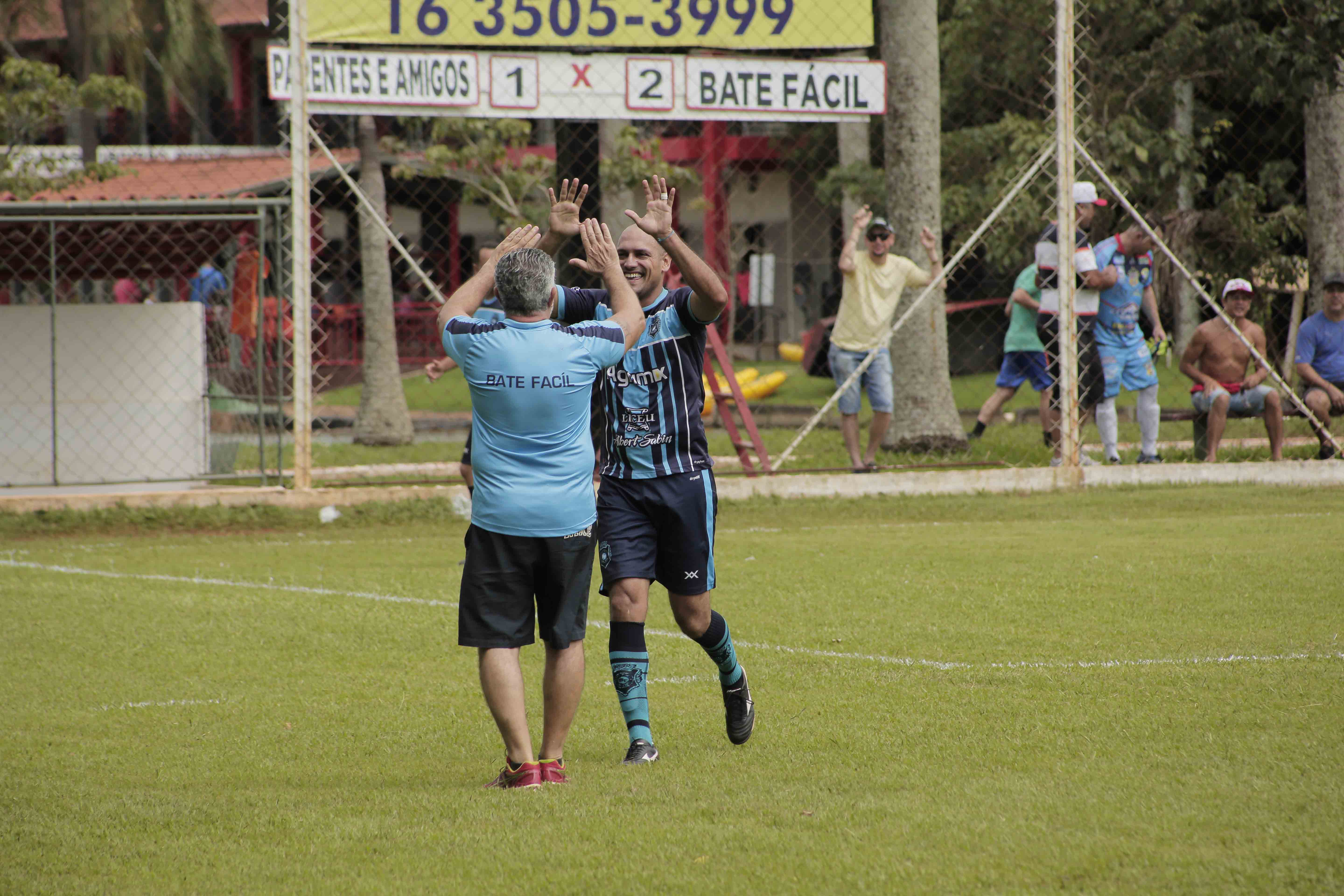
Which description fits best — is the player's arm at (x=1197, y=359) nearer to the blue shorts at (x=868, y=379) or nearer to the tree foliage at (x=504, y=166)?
the blue shorts at (x=868, y=379)

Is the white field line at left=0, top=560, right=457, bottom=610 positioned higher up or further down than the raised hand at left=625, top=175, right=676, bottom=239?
further down

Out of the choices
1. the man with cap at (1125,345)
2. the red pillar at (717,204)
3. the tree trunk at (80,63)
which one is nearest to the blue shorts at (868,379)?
the man with cap at (1125,345)

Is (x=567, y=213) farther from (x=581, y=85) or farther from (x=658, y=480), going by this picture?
(x=581, y=85)

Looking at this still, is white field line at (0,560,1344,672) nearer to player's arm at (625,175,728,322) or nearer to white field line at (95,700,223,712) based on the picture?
player's arm at (625,175,728,322)

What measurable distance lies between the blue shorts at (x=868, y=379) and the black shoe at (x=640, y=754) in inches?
303

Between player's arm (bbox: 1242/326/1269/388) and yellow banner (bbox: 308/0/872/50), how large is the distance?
13.6 ft

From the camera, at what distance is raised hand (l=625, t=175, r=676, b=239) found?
16.3 feet

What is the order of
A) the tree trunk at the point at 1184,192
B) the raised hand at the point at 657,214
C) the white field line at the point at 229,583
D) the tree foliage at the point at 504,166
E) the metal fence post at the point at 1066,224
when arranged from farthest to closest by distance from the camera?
the tree foliage at the point at 504,166 < the tree trunk at the point at 1184,192 < the metal fence post at the point at 1066,224 < the white field line at the point at 229,583 < the raised hand at the point at 657,214

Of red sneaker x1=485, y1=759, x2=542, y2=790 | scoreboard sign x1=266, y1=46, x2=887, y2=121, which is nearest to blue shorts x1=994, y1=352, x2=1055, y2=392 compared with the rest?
scoreboard sign x1=266, y1=46, x2=887, y2=121

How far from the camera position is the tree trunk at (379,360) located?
1783 centimetres

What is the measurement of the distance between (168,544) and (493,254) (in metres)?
6.37

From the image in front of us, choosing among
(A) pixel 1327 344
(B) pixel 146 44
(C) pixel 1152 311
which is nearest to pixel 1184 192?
(A) pixel 1327 344

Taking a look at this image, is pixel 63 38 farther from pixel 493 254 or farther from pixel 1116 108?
pixel 493 254

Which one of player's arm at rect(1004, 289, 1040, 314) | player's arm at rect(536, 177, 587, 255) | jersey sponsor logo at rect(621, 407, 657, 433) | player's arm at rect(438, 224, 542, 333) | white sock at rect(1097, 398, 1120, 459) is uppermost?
player's arm at rect(1004, 289, 1040, 314)
